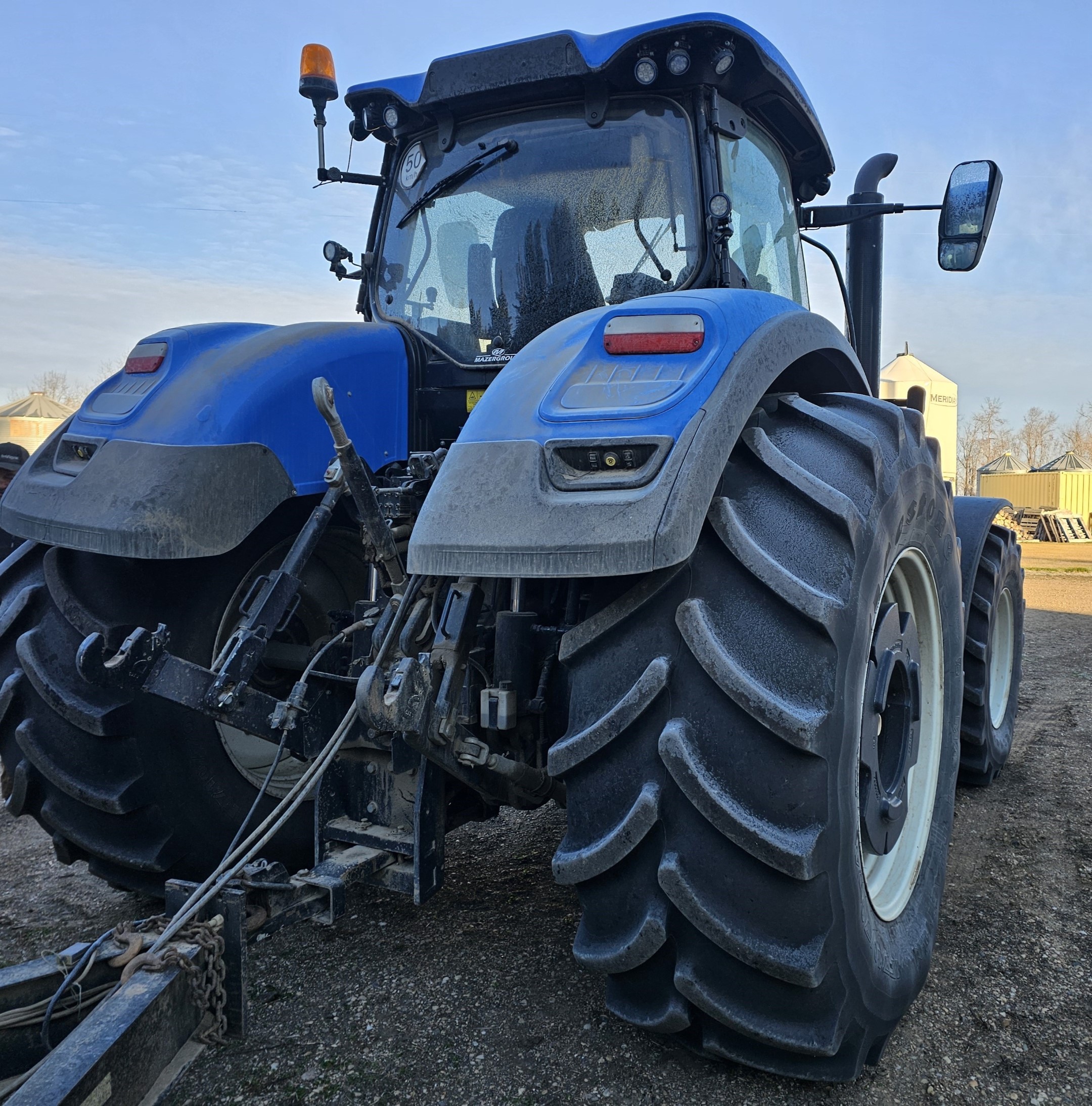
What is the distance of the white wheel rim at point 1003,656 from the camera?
4387 millimetres

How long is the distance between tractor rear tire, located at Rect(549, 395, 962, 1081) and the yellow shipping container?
31.5 meters

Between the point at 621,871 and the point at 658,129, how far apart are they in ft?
6.59

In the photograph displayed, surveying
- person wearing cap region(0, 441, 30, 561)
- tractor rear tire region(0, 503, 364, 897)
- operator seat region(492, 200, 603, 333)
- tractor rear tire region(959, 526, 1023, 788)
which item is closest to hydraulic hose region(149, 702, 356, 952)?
tractor rear tire region(0, 503, 364, 897)

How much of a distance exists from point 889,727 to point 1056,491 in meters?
32.7

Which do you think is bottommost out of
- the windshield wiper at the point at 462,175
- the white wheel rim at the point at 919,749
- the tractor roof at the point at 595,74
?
the white wheel rim at the point at 919,749

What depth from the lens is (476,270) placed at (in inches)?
112

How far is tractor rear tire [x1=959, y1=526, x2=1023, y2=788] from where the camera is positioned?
3807mm

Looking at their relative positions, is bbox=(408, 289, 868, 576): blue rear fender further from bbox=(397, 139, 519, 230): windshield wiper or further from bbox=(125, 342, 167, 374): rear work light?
bbox=(397, 139, 519, 230): windshield wiper

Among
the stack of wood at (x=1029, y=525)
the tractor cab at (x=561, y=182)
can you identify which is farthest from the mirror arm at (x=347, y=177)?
the stack of wood at (x=1029, y=525)

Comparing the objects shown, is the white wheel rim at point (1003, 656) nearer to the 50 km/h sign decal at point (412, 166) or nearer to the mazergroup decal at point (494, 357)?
the mazergroup decal at point (494, 357)

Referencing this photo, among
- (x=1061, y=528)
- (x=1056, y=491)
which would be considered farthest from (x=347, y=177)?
(x=1056, y=491)

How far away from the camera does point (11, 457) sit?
23.0 feet

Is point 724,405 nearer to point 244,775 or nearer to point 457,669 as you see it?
point 457,669

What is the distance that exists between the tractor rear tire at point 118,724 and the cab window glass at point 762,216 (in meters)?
1.54
